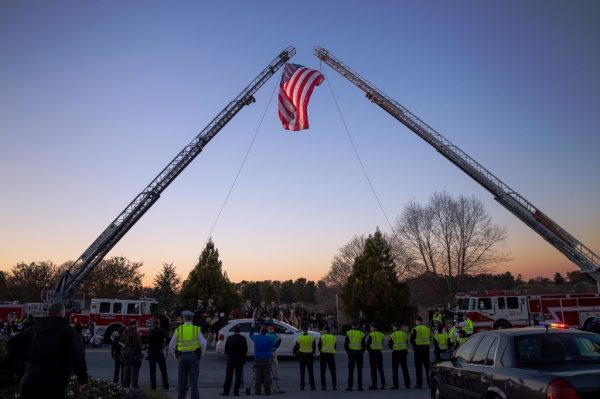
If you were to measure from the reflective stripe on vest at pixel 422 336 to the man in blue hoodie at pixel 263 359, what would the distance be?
159 inches

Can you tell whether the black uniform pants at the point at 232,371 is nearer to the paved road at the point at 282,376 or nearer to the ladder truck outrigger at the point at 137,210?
the paved road at the point at 282,376

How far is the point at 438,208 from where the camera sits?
44938 mm

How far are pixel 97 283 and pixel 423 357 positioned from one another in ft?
195

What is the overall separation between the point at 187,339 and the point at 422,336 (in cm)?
649

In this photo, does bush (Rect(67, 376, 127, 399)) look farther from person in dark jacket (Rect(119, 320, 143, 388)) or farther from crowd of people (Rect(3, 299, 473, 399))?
person in dark jacket (Rect(119, 320, 143, 388))

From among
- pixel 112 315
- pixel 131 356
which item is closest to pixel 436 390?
pixel 131 356

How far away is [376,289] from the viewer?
3625cm

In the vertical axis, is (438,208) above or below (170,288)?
above

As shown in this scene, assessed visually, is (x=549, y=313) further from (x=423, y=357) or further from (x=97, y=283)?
(x=97, y=283)

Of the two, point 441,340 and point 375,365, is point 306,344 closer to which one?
point 375,365

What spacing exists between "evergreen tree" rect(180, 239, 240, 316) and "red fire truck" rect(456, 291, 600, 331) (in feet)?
59.1

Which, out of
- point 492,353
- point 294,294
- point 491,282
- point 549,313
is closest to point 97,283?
point 294,294

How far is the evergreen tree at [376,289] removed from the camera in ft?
118

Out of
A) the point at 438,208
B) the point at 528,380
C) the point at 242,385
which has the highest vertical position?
the point at 438,208
